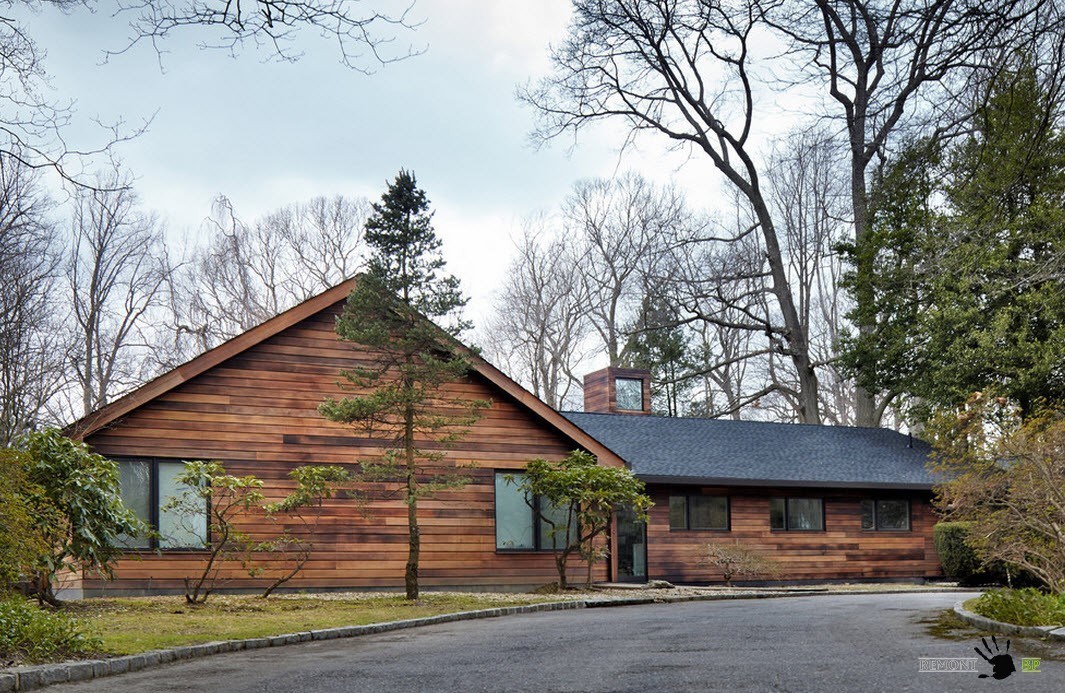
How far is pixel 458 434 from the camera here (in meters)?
20.0

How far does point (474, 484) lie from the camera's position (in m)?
22.5

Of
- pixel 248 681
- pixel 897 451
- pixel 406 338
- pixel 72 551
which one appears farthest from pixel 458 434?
pixel 897 451

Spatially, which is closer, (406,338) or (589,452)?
(406,338)

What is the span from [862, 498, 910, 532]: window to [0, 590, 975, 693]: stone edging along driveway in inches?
415

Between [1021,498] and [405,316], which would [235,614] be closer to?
[405,316]

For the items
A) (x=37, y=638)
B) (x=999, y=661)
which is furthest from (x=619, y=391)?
(x=999, y=661)

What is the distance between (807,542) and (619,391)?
24.0 feet

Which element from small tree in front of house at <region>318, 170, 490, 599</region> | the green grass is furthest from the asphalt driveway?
small tree in front of house at <region>318, 170, 490, 599</region>

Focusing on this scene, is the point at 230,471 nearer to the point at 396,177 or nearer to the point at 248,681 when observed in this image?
the point at 396,177

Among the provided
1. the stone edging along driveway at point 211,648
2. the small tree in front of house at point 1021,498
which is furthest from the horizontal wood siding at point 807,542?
the small tree in front of house at point 1021,498

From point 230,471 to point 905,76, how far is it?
14998mm

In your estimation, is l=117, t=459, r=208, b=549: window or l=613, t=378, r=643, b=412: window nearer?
l=117, t=459, r=208, b=549: window

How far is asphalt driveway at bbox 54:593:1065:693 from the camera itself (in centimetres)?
799

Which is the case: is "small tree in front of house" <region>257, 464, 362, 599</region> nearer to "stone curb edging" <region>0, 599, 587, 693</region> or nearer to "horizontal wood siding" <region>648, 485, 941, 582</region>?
"stone curb edging" <region>0, 599, 587, 693</region>
